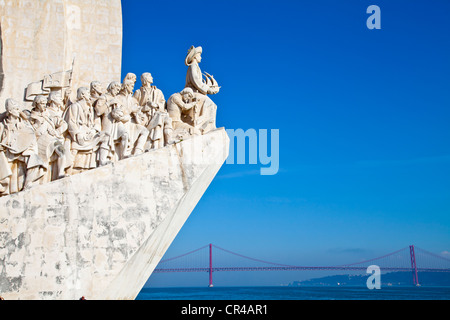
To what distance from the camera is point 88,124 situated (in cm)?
753

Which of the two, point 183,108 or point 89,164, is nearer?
point 89,164

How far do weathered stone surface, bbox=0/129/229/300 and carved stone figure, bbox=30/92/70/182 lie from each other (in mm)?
386

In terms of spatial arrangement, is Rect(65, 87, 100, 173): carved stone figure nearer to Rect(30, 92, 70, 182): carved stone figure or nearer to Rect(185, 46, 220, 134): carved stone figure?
Rect(30, 92, 70, 182): carved stone figure

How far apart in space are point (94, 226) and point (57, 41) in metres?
3.17

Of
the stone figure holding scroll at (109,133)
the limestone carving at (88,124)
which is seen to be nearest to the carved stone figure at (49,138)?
the limestone carving at (88,124)

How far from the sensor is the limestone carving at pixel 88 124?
6.88 meters

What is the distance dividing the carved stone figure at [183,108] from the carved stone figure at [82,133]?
1.35m

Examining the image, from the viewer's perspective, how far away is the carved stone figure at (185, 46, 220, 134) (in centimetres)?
852

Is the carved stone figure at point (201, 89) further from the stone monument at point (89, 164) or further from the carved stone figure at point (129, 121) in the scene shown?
the carved stone figure at point (129, 121)

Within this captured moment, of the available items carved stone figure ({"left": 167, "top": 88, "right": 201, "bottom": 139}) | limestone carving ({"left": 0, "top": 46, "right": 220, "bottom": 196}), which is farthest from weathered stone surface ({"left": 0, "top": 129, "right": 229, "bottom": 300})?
carved stone figure ({"left": 167, "top": 88, "right": 201, "bottom": 139})

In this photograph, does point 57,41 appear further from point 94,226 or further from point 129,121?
point 94,226

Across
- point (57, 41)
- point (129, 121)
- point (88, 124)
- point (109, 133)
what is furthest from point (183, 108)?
point (57, 41)
